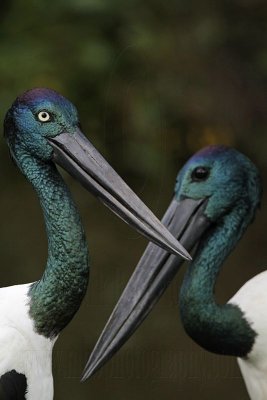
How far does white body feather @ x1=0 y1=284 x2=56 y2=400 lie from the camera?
3.68 m

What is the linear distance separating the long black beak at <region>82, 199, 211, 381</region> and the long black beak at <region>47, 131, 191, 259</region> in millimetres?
867

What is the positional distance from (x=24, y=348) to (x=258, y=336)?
3.70ft

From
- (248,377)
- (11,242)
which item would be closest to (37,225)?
(11,242)

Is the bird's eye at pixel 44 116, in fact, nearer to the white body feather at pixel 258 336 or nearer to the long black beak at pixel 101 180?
the long black beak at pixel 101 180

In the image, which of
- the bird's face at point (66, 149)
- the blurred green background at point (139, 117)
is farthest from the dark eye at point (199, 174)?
the blurred green background at point (139, 117)

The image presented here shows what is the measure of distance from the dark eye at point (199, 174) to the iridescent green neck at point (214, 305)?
18 cm

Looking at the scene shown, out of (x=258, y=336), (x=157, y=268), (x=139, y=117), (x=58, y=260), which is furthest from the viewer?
(x=139, y=117)

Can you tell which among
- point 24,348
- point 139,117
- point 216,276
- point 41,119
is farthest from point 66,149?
point 139,117

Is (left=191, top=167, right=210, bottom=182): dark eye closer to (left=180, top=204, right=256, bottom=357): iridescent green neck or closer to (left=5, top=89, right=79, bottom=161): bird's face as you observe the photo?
(left=180, top=204, right=256, bottom=357): iridescent green neck

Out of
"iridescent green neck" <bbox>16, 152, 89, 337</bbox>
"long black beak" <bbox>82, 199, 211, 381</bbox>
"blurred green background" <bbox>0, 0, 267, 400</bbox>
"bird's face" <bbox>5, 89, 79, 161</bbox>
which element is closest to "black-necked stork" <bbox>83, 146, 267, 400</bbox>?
"long black beak" <bbox>82, 199, 211, 381</bbox>

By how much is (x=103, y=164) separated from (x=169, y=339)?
3.07m

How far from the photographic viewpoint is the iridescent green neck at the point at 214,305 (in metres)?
4.57

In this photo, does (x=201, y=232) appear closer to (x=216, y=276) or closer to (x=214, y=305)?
(x=216, y=276)

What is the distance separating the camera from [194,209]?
15.6ft
